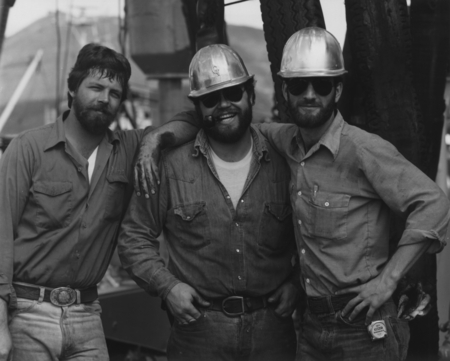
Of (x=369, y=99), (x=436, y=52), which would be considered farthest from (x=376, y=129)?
(x=436, y=52)

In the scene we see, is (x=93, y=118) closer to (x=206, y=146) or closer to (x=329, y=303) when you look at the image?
(x=206, y=146)

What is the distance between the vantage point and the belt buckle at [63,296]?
3861 mm

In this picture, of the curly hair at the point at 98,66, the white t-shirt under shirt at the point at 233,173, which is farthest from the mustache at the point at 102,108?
the white t-shirt under shirt at the point at 233,173

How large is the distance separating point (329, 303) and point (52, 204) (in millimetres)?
1375

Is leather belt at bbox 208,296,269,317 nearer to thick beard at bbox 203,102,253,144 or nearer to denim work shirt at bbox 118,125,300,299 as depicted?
denim work shirt at bbox 118,125,300,299

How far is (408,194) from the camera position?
3.49 m

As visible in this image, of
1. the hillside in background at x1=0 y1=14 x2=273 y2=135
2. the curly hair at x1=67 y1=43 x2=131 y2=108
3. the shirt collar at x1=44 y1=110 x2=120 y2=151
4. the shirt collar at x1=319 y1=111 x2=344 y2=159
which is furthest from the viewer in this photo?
the hillside in background at x1=0 y1=14 x2=273 y2=135

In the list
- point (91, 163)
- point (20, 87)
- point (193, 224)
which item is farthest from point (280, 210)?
point (20, 87)

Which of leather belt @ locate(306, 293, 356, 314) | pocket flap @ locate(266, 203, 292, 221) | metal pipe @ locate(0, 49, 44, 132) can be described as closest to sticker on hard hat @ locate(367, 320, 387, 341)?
leather belt @ locate(306, 293, 356, 314)

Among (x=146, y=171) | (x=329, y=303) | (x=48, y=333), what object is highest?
(x=146, y=171)

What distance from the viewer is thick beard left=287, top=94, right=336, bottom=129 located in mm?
3719

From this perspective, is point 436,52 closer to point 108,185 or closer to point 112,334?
point 108,185

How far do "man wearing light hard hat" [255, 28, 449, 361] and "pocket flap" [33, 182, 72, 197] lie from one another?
1086mm

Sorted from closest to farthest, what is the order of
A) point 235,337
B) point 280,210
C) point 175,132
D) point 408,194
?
point 408,194
point 235,337
point 280,210
point 175,132
